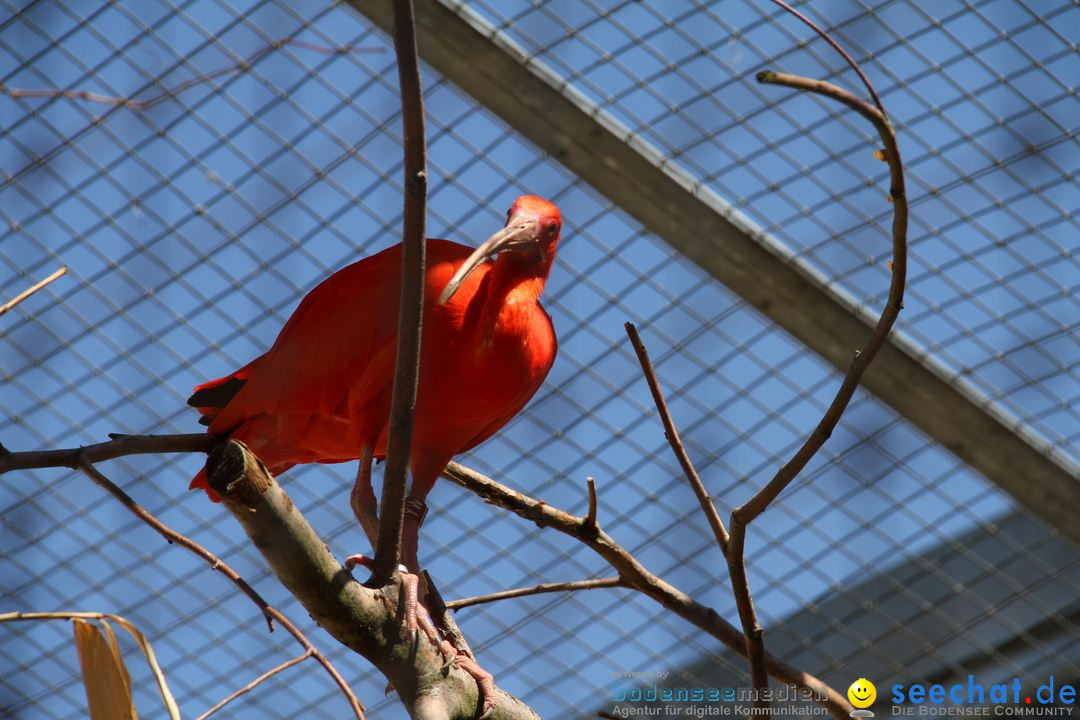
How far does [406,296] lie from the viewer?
59.1 inches

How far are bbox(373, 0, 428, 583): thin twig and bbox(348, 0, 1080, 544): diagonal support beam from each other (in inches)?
57.2

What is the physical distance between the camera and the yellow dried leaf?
164 centimetres

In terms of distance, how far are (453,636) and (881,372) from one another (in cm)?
156

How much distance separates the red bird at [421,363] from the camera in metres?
2.22

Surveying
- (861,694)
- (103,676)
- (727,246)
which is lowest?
(861,694)

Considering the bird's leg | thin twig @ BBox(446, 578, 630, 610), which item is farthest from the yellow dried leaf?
the bird's leg

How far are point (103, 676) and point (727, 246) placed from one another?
188cm

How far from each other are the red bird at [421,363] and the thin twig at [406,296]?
50 cm

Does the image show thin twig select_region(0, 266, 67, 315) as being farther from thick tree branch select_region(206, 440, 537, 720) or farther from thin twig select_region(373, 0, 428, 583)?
thin twig select_region(373, 0, 428, 583)

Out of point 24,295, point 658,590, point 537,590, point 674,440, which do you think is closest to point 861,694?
point 658,590

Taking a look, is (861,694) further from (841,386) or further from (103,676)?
(103,676)

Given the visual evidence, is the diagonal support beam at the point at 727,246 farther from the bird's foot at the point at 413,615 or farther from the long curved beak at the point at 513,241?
the bird's foot at the point at 413,615

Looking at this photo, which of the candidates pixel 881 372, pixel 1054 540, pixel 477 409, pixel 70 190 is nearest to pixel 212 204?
pixel 70 190

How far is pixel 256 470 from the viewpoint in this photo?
1563 millimetres
